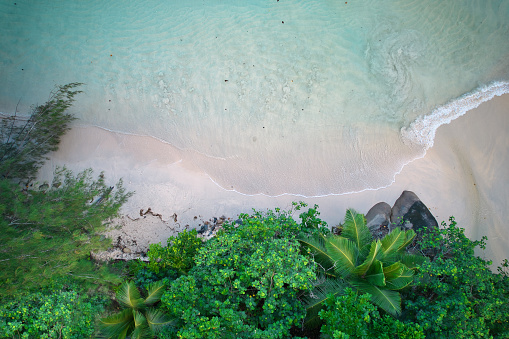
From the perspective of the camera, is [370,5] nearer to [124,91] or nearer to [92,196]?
[124,91]

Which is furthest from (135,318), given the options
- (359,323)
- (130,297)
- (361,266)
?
(361,266)

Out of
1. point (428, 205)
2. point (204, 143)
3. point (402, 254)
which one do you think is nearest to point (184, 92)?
point (204, 143)

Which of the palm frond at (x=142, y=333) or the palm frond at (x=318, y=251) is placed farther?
the palm frond at (x=318, y=251)

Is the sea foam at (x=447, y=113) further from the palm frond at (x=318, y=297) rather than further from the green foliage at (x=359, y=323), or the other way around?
the green foliage at (x=359, y=323)

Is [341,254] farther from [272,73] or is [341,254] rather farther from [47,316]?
[272,73]

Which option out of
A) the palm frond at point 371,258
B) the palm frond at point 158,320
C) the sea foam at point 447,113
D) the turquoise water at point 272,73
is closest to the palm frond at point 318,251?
the palm frond at point 371,258
